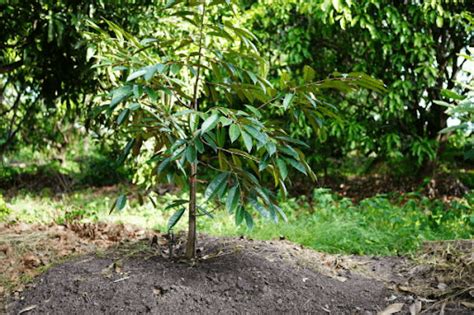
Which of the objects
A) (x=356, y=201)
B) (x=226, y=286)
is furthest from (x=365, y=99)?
(x=226, y=286)

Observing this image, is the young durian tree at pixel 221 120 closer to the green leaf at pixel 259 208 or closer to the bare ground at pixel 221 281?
the green leaf at pixel 259 208

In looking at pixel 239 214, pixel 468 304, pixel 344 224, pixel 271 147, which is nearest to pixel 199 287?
pixel 239 214

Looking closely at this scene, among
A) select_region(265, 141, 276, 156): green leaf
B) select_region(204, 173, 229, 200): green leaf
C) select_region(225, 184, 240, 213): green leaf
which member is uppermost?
select_region(265, 141, 276, 156): green leaf

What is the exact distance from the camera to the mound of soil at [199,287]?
2.07 m

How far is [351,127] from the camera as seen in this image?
5.45 m

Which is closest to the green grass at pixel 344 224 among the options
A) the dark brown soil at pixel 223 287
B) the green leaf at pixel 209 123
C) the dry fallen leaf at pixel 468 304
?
the dark brown soil at pixel 223 287

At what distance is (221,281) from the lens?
7.27ft

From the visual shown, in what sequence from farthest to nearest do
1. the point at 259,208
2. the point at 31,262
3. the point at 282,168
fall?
the point at 31,262, the point at 259,208, the point at 282,168

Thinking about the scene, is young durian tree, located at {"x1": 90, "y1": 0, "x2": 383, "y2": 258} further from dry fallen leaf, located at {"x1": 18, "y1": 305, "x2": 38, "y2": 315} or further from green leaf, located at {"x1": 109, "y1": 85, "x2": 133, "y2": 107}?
dry fallen leaf, located at {"x1": 18, "y1": 305, "x2": 38, "y2": 315}

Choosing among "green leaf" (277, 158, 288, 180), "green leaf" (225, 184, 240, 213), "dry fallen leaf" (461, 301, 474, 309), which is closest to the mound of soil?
"dry fallen leaf" (461, 301, 474, 309)

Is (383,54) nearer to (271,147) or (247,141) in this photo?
(271,147)

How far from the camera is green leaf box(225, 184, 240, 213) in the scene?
6.51ft

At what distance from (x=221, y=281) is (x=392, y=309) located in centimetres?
81

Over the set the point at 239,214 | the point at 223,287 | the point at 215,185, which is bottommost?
the point at 223,287
